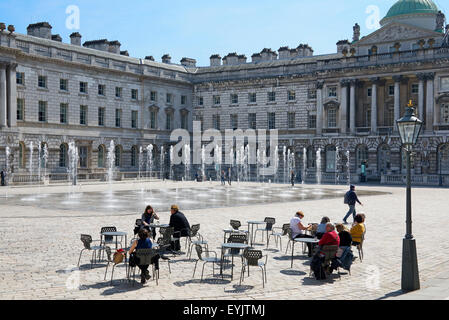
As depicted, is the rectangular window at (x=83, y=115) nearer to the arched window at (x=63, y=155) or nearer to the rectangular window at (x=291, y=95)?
the arched window at (x=63, y=155)

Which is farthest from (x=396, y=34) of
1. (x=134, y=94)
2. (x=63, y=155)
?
(x=63, y=155)

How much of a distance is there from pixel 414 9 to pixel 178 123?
34.9m

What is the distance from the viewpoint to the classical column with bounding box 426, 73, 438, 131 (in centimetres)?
5997

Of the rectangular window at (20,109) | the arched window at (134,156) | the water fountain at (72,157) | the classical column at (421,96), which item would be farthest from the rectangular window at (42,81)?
the classical column at (421,96)

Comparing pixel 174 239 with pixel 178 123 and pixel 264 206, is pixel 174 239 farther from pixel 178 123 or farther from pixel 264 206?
pixel 178 123

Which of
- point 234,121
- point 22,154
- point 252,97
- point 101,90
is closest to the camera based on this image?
point 22,154

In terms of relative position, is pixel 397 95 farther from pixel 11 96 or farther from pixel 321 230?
pixel 321 230

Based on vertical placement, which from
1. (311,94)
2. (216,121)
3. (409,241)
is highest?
(311,94)

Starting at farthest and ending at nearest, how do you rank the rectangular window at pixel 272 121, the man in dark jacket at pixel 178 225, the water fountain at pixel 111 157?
the rectangular window at pixel 272 121
the water fountain at pixel 111 157
the man in dark jacket at pixel 178 225

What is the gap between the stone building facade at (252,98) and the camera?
55.4 metres

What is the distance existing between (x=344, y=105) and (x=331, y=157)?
22.4ft

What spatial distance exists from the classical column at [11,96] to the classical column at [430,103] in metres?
45.1

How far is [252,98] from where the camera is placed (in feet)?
242
